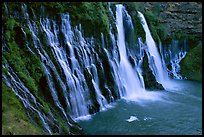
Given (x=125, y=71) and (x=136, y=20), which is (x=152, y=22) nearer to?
(x=136, y=20)

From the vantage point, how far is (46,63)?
541 inches

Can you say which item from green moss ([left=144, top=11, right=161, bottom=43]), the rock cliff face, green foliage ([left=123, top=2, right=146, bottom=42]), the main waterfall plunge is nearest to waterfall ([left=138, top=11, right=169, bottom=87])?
green moss ([left=144, top=11, right=161, bottom=43])

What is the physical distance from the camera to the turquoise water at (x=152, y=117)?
45.2ft

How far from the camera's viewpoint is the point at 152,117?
602 inches

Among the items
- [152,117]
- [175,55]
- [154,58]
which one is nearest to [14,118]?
[152,117]

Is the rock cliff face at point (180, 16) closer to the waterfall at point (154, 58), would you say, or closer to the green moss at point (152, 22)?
the green moss at point (152, 22)

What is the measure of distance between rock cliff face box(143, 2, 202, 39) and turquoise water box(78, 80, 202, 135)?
7.43 m

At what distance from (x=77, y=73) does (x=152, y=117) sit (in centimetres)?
391

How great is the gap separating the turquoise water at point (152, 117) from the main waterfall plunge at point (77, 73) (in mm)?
655

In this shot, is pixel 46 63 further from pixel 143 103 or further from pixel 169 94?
pixel 169 94

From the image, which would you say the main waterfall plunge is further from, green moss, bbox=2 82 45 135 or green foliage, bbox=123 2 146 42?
green foliage, bbox=123 2 146 42

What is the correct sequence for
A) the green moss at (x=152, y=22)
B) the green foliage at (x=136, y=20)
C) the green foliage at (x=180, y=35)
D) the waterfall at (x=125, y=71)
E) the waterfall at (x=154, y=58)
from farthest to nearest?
the green foliage at (x=180, y=35) → the green moss at (x=152, y=22) → the waterfall at (x=154, y=58) → the green foliage at (x=136, y=20) → the waterfall at (x=125, y=71)

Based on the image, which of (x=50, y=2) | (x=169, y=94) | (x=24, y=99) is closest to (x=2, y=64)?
(x=24, y=99)


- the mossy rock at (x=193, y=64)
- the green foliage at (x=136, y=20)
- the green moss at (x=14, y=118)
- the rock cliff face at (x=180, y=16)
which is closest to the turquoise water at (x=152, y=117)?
the green moss at (x=14, y=118)
